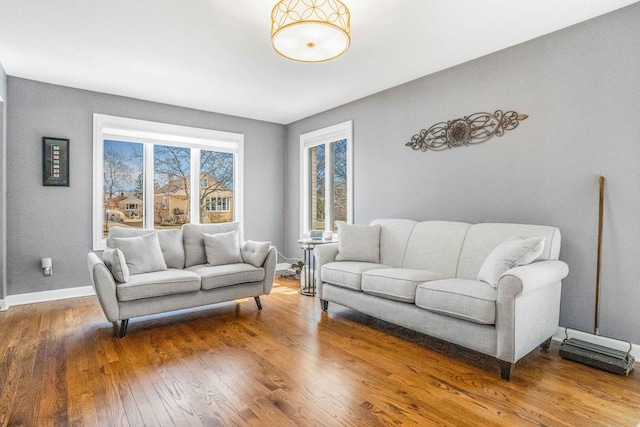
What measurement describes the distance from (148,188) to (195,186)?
25.8 inches

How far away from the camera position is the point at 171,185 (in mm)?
5027

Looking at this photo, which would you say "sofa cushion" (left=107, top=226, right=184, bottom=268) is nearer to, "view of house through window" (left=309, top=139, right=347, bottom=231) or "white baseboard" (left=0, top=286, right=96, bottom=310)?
"white baseboard" (left=0, top=286, right=96, bottom=310)

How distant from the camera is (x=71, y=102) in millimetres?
4188

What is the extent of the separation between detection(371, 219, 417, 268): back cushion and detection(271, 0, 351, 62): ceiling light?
1946 mm

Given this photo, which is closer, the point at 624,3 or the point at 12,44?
the point at 624,3

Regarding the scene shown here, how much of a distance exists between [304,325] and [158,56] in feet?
9.38

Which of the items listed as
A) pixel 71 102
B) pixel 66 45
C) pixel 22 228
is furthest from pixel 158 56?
pixel 22 228

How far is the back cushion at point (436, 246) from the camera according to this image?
320 cm

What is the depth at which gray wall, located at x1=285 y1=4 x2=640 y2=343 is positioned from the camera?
2.54m

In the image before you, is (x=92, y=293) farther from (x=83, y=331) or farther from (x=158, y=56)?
(x=158, y=56)

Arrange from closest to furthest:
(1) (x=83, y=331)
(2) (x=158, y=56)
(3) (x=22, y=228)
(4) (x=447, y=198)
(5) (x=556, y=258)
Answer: (5) (x=556, y=258) < (1) (x=83, y=331) < (2) (x=158, y=56) < (4) (x=447, y=198) < (3) (x=22, y=228)

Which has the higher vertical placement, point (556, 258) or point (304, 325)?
point (556, 258)

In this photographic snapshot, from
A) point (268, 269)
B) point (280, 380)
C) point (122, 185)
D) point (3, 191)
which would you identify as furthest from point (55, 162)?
point (280, 380)

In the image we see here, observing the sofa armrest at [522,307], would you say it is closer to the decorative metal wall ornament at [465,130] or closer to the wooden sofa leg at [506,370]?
the wooden sofa leg at [506,370]
